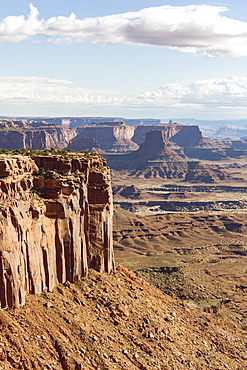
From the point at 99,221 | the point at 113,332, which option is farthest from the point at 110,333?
A: the point at 99,221

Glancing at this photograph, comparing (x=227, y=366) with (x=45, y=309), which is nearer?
(x=45, y=309)

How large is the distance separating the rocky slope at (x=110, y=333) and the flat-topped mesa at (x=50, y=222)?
2.26 meters

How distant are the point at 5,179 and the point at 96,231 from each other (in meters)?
20.6

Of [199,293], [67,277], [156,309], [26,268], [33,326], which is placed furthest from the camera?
[199,293]

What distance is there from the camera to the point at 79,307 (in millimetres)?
61469

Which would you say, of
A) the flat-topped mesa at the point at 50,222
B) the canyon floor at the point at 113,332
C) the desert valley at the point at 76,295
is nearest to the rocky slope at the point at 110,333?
the canyon floor at the point at 113,332

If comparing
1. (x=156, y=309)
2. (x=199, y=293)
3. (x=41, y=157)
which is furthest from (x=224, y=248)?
(x=41, y=157)

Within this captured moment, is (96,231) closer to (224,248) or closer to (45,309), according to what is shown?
(45,309)

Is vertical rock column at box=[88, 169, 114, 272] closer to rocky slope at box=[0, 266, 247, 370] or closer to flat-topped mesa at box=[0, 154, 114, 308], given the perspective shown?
flat-topped mesa at box=[0, 154, 114, 308]

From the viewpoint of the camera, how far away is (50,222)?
62438 millimetres

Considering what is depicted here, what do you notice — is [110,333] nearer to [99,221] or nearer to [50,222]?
[50,222]

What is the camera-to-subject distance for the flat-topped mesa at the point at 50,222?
55.4m

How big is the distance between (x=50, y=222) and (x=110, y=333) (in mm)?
15440

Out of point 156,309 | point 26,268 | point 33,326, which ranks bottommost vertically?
point 156,309
